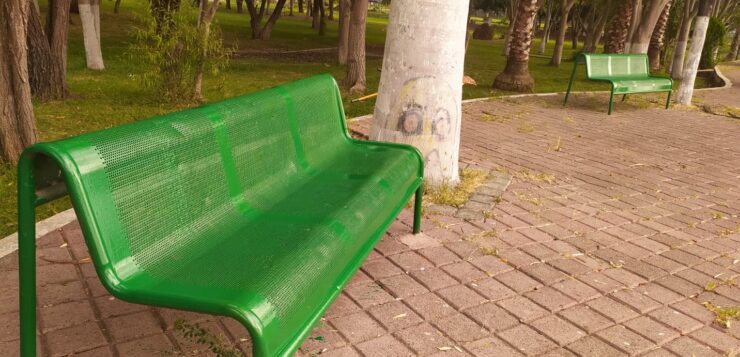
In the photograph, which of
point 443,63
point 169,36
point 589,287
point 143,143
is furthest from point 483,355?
point 169,36

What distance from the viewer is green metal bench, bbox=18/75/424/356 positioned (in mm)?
1911

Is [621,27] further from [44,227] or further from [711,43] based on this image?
[44,227]

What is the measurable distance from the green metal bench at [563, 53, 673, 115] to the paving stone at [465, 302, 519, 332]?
24.4ft

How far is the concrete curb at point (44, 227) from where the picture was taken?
11.2ft

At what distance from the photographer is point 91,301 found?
9.72 ft

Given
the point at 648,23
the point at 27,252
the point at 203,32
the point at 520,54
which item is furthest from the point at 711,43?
the point at 27,252

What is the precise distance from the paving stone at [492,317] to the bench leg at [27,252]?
1.95 metres

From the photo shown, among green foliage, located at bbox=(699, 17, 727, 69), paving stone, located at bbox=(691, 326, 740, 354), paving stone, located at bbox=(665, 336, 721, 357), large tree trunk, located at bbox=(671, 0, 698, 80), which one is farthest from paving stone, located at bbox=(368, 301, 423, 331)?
green foliage, located at bbox=(699, 17, 727, 69)

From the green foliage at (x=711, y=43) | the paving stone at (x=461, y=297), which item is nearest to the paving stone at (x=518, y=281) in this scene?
the paving stone at (x=461, y=297)

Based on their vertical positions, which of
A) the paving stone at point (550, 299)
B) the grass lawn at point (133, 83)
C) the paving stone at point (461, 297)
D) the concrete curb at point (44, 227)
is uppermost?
the grass lawn at point (133, 83)

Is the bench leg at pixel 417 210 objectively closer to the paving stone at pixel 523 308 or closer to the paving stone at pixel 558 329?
the paving stone at pixel 523 308

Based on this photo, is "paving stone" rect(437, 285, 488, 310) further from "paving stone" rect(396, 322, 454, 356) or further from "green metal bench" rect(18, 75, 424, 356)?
"green metal bench" rect(18, 75, 424, 356)

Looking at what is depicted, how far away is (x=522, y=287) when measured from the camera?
137 inches

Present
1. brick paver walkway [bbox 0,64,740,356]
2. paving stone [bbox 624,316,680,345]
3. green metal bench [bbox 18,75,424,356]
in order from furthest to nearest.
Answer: paving stone [bbox 624,316,680,345] < brick paver walkway [bbox 0,64,740,356] < green metal bench [bbox 18,75,424,356]
